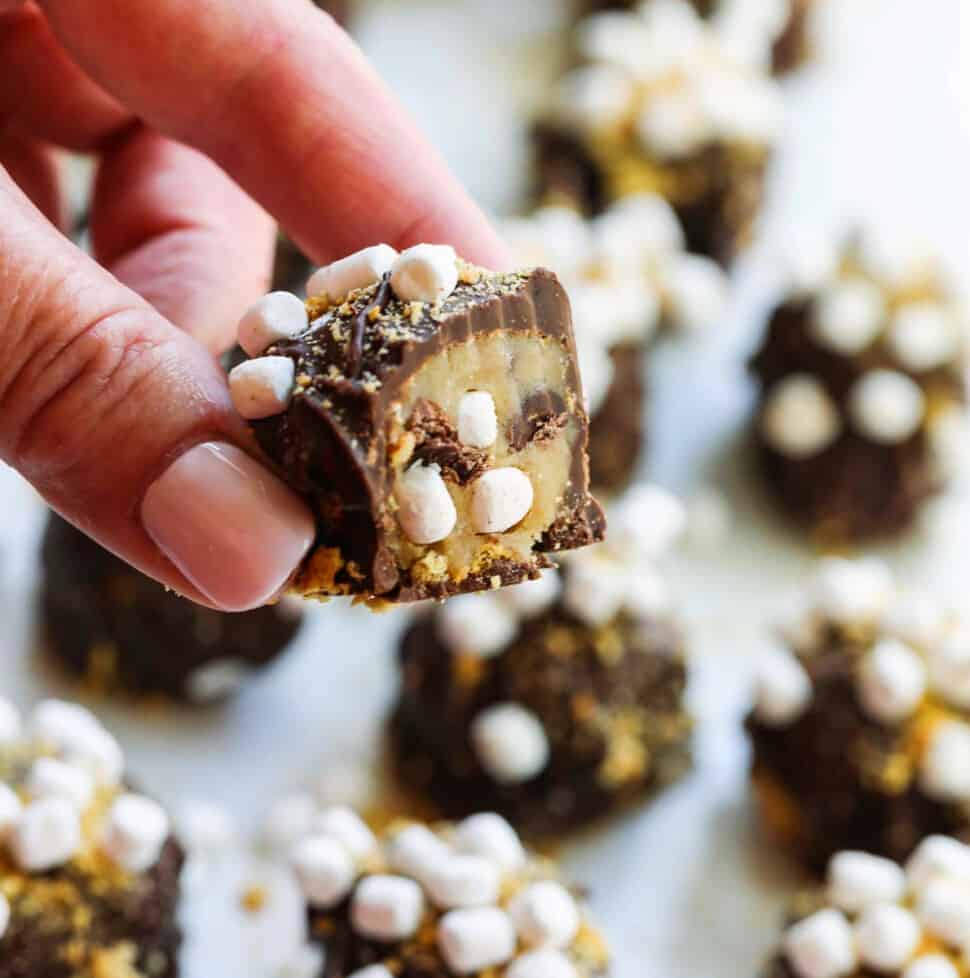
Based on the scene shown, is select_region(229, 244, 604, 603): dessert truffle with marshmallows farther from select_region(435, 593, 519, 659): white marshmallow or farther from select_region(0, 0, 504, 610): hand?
select_region(435, 593, 519, 659): white marshmallow

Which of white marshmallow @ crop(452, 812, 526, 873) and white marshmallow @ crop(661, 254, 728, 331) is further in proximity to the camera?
white marshmallow @ crop(661, 254, 728, 331)

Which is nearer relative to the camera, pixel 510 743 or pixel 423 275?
pixel 423 275

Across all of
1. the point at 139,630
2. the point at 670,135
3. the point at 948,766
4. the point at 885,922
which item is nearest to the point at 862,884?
the point at 885,922

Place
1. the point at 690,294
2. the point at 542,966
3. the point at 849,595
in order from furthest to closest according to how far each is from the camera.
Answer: the point at 690,294 → the point at 849,595 → the point at 542,966

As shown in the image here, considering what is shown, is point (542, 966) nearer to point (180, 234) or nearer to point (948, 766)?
point (948, 766)

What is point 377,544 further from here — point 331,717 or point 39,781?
point 331,717

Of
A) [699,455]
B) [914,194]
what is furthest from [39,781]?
[914,194]

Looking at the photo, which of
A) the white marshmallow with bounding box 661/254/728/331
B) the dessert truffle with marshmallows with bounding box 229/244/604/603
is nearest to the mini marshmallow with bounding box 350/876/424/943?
the dessert truffle with marshmallows with bounding box 229/244/604/603
